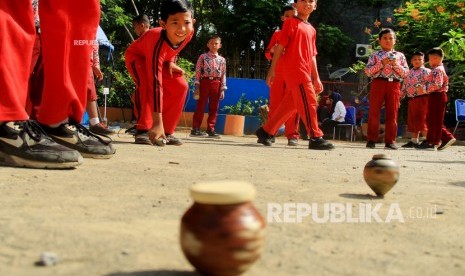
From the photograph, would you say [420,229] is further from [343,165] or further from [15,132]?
[343,165]

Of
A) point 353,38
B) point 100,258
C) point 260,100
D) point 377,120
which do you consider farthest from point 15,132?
point 353,38

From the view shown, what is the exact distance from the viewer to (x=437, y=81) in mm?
8828

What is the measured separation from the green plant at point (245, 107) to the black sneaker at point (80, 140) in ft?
33.8

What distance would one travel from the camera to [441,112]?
8797mm

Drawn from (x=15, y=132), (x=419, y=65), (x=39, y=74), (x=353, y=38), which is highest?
(x=353, y=38)

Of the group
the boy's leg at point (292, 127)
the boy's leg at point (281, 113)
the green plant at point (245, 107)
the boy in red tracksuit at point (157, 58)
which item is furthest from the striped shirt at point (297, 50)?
the green plant at point (245, 107)

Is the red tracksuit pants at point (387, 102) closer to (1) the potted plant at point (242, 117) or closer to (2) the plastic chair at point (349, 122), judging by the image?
(1) the potted plant at point (242, 117)

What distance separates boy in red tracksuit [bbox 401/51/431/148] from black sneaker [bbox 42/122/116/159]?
21.0 feet

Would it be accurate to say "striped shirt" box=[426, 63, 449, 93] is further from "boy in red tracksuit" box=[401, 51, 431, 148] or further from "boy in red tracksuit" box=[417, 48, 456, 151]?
"boy in red tracksuit" box=[401, 51, 431, 148]

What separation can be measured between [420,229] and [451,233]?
0.11m

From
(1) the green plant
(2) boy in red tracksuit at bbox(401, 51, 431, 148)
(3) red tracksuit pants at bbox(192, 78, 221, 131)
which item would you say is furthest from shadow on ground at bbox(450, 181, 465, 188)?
(1) the green plant

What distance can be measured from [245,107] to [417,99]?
5536 millimetres

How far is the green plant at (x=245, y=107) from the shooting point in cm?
1406

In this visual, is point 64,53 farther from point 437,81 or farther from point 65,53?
point 437,81
